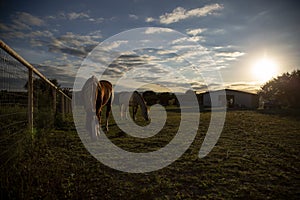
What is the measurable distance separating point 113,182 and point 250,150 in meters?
3.55

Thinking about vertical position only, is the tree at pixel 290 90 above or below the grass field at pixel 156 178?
above

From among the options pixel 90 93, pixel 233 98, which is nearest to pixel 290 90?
pixel 233 98

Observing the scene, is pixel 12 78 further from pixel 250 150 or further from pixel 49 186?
pixel 250 150

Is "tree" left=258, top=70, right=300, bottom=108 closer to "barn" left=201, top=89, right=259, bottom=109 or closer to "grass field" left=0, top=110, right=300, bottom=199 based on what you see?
"barn" left=201, top=89, right=259, bottom=109

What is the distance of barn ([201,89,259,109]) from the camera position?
41.1 metres

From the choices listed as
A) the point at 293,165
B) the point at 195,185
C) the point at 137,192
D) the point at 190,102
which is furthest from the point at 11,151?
the point at 190,102

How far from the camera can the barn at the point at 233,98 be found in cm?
4106

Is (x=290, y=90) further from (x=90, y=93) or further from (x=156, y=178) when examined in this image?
(x=156, y=178)

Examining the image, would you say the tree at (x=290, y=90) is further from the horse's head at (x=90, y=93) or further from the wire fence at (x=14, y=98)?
the wire fence at (x=14, y=98)

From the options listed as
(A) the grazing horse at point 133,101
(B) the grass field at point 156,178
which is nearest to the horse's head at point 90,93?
(B) the grass field at point 156,178

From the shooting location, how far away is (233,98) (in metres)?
44.4

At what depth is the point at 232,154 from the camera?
4.44 metres

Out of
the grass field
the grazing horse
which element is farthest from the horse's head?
the grazing horse

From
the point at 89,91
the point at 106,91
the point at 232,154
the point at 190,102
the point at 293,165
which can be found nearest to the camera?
the point at 293,165
